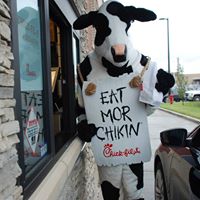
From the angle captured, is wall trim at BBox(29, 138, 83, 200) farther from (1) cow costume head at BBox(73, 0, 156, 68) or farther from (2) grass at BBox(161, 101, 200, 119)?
(2) grass at BBox(161, 101, 200, 119)

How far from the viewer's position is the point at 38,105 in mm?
2854

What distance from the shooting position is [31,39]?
2676 millimetres

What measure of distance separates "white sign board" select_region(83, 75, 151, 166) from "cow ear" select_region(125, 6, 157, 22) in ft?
1.99

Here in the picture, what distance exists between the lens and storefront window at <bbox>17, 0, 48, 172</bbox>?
246 centimetres

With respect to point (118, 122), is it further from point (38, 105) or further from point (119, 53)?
point (38, 105)

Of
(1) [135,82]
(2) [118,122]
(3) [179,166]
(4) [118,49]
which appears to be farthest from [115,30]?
(3) [179,166]

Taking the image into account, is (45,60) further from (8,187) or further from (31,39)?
(8,187)

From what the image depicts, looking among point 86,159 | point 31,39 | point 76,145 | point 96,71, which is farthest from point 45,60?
point 86,159

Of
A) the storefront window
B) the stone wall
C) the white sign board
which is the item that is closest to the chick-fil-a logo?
the white sign board

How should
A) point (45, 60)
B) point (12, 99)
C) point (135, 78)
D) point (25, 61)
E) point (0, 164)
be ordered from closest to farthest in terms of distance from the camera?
point (0, 164), point (12, 99), point (25, 61), point (45, 60), point (135, 78)

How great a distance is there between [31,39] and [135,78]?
1.19 m

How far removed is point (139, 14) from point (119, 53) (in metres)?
0.55

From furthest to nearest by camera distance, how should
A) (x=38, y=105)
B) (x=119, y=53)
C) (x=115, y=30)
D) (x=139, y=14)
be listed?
(x=139, y=14) → (x=115, y=30) → (x=119, y=53) → (x=38, y=105)

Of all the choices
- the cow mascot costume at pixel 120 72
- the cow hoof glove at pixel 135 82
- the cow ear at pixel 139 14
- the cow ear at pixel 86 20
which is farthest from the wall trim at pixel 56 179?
the cow ear at pixel 139 14
